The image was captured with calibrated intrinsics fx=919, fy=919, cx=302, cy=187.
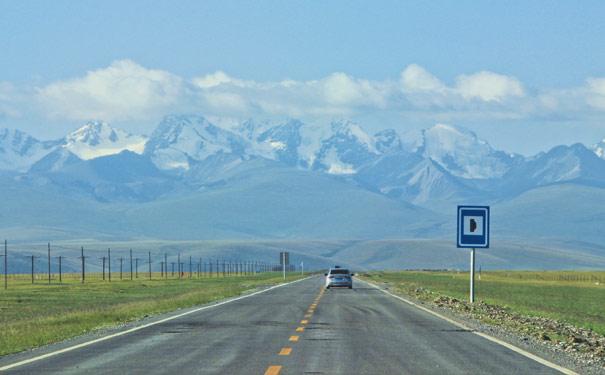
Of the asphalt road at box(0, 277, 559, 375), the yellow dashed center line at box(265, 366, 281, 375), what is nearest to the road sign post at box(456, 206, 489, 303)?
the asphalt road at box(0, 277, 559, 375)

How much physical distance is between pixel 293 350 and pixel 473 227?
19863 millimetres

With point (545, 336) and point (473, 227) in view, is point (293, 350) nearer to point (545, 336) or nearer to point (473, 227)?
point (545, 336)

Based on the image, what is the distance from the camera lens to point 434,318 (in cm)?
2944

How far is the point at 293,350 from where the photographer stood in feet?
60.3

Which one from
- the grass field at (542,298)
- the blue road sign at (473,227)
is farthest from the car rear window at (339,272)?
the blue road sign at (473,227)

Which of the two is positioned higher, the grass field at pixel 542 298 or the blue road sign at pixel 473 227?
the blue road sign at pixel 473 227

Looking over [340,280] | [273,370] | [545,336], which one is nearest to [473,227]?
[545,336]

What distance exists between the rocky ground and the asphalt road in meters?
0.76

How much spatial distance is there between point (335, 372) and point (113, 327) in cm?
1254

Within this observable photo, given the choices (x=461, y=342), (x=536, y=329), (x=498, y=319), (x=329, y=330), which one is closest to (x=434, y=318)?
(x=498, y=319)

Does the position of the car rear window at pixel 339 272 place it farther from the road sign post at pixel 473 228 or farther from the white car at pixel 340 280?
the road sign post at pixel 473 228

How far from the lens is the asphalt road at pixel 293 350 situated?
50.8 ft

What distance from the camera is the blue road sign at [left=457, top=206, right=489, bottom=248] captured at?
36625 mm

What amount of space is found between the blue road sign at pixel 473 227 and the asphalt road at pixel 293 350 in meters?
9.29
